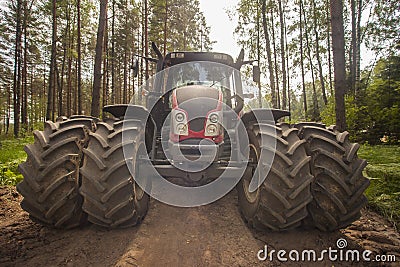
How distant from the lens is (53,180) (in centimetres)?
259

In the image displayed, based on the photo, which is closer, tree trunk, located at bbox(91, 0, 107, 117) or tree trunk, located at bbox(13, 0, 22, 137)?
tree trunk, located at bbox(91, 0, 107, 117)

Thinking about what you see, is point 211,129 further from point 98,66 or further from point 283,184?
point 98,66

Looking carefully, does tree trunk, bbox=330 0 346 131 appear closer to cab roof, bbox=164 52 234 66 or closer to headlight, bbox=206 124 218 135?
cab roof, bbox=164 52 234 66

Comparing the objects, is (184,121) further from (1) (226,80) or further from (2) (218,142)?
(1) (226,80)

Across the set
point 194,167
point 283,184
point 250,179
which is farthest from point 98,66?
point 283,184

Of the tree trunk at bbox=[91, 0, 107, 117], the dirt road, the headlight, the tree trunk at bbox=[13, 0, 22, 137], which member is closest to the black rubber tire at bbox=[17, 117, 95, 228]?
the dirt road

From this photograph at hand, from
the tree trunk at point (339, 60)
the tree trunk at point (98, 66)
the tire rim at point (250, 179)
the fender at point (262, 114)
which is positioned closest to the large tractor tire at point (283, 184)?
the tire rim at point (250, 179)

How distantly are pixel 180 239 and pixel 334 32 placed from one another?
6.38 m

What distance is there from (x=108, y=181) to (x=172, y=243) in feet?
3.41

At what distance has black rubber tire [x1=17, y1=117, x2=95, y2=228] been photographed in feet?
8.45

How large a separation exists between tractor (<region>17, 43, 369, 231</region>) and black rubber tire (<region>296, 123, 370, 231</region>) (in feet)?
0.03

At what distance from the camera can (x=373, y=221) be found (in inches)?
135

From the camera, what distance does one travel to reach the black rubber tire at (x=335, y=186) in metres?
2.61

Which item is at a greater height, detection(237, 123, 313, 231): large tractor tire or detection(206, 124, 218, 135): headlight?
detection(206, 124, 218, 135): headlight
